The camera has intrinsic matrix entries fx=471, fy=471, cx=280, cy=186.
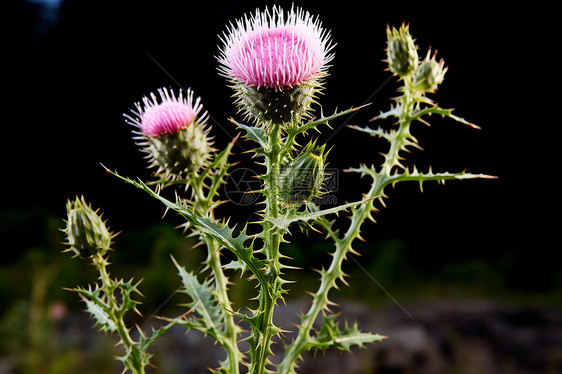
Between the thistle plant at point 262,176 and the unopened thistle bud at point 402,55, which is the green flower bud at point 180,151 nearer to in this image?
the thistle plant at point 262,176

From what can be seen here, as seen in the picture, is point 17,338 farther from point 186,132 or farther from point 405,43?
point 405,43

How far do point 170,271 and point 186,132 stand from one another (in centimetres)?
354

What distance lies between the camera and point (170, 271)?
15.1 feet

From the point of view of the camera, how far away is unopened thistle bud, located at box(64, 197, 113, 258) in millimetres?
1218

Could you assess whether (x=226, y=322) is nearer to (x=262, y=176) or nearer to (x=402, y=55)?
(x=262, y=176)

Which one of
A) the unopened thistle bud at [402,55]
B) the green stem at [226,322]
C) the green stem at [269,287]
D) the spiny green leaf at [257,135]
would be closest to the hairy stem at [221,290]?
the green stem at [226,322]

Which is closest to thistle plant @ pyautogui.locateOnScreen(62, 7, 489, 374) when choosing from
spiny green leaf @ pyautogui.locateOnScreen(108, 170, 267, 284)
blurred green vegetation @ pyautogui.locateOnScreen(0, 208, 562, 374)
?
spiny green leaf @ pyautogui.locateOnScreen(108, 170, 267, 284)

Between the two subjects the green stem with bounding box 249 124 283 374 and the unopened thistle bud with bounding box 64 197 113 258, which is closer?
the green stem with bounding box 249 124 283 374

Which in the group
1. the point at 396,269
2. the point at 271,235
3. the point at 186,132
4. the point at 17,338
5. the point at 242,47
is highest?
the point at 396,269

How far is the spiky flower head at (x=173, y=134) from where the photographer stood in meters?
1.28

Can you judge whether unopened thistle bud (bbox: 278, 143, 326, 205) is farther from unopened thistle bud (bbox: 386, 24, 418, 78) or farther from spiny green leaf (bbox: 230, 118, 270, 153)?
unopened thistle bud (bbox: 386, 24, 418, 78)

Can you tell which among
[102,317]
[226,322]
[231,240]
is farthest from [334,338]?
[102,317]

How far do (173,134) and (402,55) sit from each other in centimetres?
72

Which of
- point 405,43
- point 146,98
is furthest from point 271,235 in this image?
point 405,43
